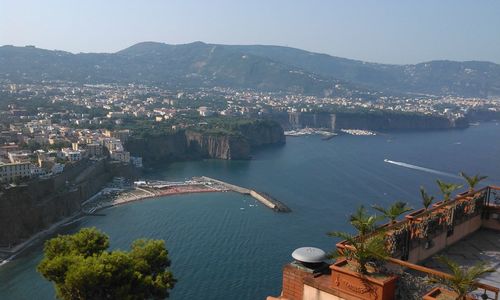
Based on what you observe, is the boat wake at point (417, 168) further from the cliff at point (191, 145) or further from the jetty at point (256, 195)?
the jetty at point (256, 195)

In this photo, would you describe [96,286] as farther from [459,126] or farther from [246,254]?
[459,126]

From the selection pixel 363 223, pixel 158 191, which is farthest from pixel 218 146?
pixel 363 223

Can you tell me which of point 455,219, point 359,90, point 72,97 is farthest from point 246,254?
point 359,90

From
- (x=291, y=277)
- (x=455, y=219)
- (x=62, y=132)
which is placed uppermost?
(x=455, y=219)

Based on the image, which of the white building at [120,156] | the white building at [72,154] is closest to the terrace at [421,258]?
the white building at [72,154]

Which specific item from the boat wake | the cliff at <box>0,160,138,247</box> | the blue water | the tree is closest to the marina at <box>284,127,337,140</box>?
the blue water

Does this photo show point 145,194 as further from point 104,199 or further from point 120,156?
point 120,156
